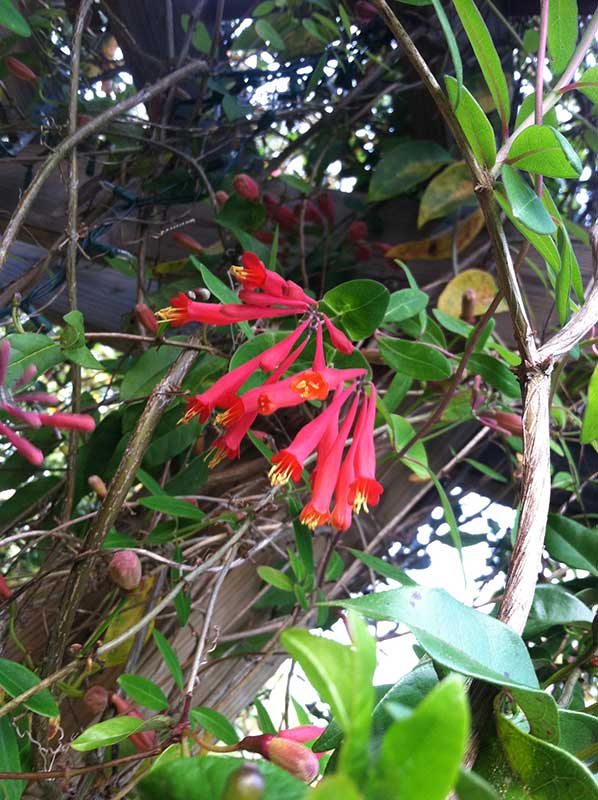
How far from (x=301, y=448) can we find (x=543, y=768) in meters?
0.33

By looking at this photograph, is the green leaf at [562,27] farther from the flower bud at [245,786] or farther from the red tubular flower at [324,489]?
the flower bud at [245,786]

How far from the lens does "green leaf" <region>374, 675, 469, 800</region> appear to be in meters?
0.13

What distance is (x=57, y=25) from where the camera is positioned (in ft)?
3.70

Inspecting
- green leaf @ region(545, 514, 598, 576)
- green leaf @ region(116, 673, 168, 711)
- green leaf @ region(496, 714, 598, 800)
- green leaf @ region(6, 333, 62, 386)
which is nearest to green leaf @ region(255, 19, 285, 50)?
green leaf @ region(6, 333, 62, 386)

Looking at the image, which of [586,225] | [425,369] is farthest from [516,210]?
[586,225]

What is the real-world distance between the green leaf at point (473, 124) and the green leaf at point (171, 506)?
365mm

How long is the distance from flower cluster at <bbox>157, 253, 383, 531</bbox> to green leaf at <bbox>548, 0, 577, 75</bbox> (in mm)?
260

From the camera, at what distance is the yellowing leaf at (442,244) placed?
3.29ft

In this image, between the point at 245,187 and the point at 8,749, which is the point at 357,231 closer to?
the point at 245,187

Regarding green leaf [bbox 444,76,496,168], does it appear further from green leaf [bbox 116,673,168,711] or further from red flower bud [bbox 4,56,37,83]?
red flower bud [bbox 4,56,37,83]

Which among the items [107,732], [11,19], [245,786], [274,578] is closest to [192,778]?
[245,786]

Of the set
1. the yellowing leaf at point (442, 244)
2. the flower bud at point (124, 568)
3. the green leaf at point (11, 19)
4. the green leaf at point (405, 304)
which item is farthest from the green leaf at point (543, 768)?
the yellowing leaf at point (442, 244)

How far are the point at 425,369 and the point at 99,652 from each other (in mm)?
348

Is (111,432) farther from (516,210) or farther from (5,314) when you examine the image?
(516,210)
